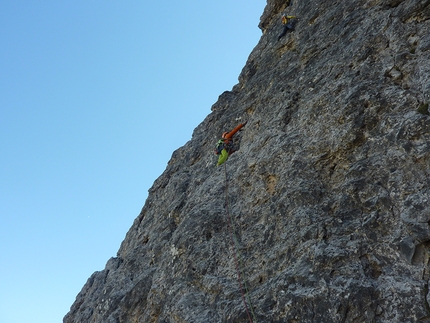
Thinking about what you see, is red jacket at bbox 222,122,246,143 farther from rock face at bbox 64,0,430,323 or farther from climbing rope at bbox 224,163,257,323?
climbing rope at bbox 224,163,257,323

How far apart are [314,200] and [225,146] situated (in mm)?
4321

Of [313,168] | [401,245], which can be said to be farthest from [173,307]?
[401,245]

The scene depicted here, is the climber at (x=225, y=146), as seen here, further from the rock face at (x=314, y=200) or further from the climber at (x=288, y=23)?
the climber at (x=288, y=23)

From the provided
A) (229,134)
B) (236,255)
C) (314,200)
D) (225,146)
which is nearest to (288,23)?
(229,134)

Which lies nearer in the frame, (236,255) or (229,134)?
(236,255)

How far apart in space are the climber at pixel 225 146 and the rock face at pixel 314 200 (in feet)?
1.05

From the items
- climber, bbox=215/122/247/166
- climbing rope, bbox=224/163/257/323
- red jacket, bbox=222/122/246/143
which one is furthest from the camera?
red jacket, bbox=222/122/246/143

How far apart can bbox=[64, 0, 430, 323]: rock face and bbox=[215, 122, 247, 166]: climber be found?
32cm

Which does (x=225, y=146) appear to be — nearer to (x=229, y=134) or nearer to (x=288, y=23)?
(x=229, y=134)

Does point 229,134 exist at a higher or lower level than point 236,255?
higher

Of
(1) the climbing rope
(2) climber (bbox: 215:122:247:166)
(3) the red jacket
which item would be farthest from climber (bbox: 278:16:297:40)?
(1) the climbing rope

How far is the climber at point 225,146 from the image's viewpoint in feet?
36.2

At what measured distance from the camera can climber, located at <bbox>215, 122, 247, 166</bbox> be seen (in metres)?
11.0

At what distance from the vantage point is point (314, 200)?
7324mm
